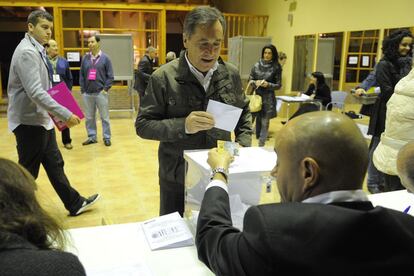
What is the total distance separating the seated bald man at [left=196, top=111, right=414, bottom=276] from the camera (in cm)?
84

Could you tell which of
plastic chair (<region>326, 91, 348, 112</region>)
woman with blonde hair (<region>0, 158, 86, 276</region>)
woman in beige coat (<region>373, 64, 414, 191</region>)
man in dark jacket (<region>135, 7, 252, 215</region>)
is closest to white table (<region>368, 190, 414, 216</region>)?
woman in beige coat (<region>373, 64, 414, 191</region>)

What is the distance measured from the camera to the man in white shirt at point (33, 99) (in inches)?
108

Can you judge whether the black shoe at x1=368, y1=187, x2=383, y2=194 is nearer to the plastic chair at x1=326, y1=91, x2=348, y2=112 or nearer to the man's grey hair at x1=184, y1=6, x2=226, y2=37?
the plastic chair at x1=326, y1=91, x2=348, y2=112

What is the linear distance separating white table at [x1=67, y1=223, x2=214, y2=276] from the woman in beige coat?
150 cm

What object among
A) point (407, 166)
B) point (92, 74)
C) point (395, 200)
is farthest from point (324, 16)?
point (407, 166)

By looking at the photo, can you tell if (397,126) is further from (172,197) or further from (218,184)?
(218,184)

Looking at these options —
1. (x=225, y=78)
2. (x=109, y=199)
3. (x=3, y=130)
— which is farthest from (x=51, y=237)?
(x=3, y=130)

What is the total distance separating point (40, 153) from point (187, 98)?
5.08ft

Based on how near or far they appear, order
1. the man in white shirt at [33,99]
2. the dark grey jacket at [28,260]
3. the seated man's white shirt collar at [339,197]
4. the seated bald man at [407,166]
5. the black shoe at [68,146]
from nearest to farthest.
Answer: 1. the dark grey jacket at [28,260]
2. the seated man's white shirt collar at [339,197]
3. the seated bald man at [407,166]
4. the man in white shirt at [33,99]
5. the black shoe at [68,146]

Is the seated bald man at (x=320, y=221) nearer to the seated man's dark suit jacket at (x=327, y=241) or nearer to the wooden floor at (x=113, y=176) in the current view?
the seated man's dark suit jacket at (x=327, y=241)

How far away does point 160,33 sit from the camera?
361 inches

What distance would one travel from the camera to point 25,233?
866mm

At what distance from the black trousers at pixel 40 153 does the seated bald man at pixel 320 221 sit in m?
2.26

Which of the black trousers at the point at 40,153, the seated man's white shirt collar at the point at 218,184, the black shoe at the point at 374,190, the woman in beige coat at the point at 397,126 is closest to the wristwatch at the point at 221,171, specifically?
the seated man's white shirt collar at the point at 218,184
